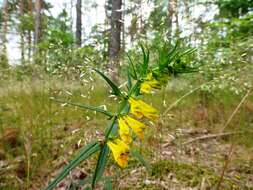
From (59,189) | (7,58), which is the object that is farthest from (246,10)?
(59,189)

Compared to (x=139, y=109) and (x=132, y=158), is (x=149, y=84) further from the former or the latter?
(x=132, y=158)

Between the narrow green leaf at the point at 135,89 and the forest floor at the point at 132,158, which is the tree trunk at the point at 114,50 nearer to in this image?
the forest floor at the point at 132,158

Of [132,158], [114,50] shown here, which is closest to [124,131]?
[132,158]

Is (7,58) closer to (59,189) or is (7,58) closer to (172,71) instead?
(59,189)

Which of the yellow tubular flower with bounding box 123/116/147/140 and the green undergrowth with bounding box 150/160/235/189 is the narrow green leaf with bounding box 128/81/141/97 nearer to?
the yellow tubular flower with bounding box 123/116/147/140

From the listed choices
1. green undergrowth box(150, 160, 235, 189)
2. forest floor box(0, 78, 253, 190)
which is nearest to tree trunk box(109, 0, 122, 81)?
forest floor box(0, 78, 253, 190)

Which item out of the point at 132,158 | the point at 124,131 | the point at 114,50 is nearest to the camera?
the point at 124,131

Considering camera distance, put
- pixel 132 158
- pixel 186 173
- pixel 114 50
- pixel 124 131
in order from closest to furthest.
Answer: pixel 124 131 → pixel 186 173 → pixel 132 158 → pixel 114 50
